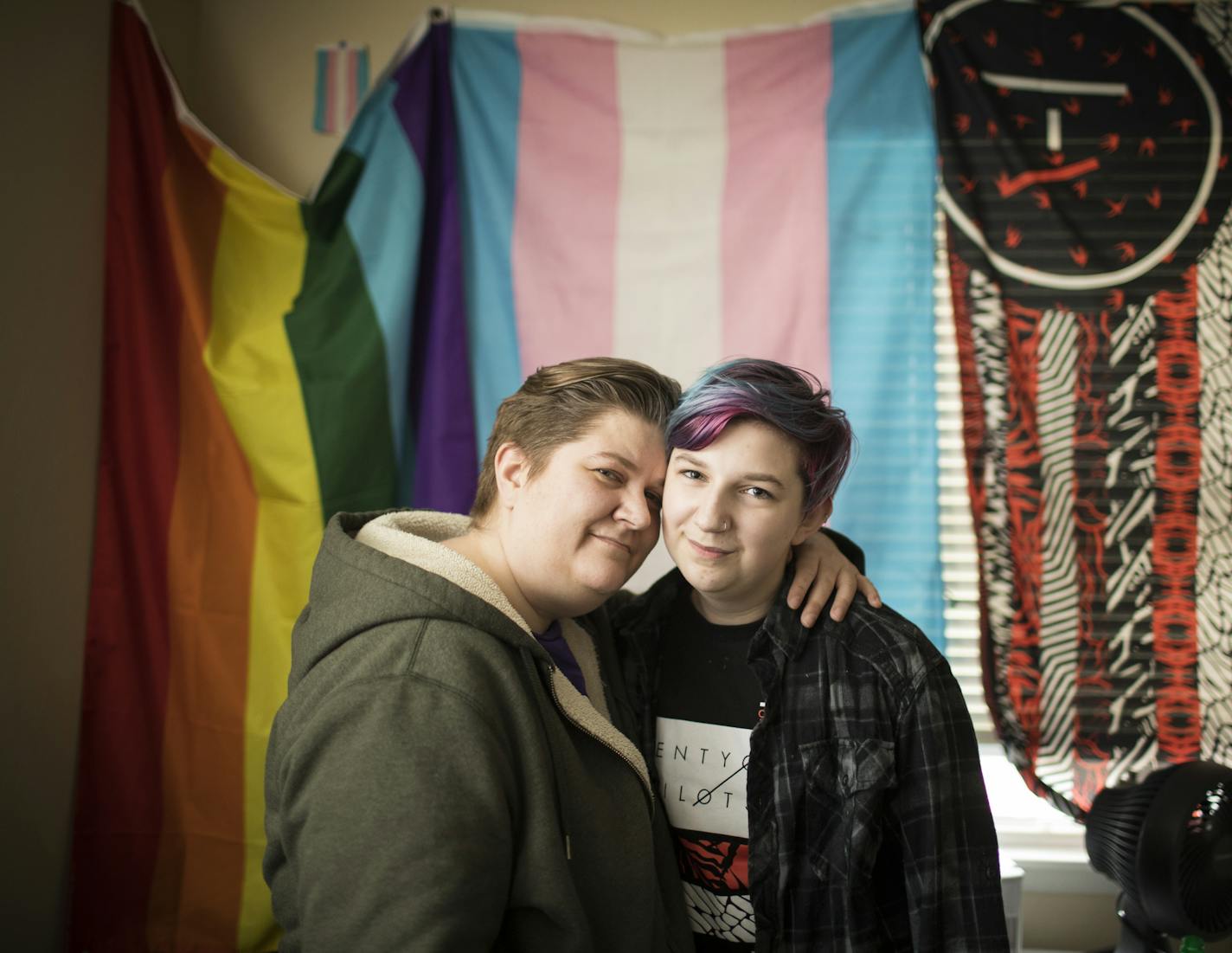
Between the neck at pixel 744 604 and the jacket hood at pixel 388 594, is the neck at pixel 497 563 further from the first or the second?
the neck at pixel 744 604

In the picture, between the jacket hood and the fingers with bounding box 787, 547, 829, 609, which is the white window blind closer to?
the fingers with bounding box 787, 547, 829, 609

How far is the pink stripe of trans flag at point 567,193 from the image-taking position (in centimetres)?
244

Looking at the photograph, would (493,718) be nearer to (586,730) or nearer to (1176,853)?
(586,730)

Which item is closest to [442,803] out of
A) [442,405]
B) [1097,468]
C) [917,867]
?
[917,867]

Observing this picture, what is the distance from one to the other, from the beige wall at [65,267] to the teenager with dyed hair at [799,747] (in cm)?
140

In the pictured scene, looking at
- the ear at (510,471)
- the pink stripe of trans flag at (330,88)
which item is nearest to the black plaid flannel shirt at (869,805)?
the ear at (510,471)

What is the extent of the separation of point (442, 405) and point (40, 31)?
1.22 m

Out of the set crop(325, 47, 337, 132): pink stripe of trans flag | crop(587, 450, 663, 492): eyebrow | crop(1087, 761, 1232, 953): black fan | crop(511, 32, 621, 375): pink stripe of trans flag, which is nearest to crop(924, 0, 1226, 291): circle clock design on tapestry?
crop(511, 32, 621, 375): pink stripe of trans flag

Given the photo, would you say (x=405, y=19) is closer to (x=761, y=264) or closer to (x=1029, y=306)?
(x=761, y=264)

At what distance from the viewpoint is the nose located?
1314 mm

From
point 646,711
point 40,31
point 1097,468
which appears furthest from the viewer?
point 1097,468

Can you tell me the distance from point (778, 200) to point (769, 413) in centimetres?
118

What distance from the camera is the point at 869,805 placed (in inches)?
52.8

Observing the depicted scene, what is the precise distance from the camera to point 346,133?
2.43 metres
